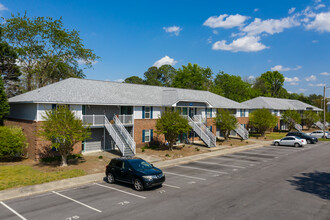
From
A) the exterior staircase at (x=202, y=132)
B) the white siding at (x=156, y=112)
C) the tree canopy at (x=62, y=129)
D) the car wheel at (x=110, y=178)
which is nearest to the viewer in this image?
the car wheel at (x=110, y=178)

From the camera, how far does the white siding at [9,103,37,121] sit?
22.5 metres

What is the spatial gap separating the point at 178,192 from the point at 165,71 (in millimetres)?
90787

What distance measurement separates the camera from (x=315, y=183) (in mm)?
15992

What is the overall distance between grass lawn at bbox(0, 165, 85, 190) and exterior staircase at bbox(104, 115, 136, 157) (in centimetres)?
603

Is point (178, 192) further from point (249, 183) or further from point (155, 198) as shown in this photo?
point (249, 183)

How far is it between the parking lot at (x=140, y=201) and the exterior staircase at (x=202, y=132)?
13397 millimetres

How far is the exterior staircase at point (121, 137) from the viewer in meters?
24.2

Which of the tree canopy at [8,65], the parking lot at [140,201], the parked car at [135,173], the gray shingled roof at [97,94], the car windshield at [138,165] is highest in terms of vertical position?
the tree canopy at [8,65]

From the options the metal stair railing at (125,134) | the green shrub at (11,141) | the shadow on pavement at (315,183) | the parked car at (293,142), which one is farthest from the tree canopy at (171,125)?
the parked car at (293,142)

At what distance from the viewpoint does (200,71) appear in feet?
256

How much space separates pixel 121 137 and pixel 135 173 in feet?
37.5

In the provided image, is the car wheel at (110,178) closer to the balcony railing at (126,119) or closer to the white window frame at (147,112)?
the balcony railing at (126,119)

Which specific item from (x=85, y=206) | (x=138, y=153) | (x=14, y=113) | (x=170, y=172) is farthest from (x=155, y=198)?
(x=14, y=113)

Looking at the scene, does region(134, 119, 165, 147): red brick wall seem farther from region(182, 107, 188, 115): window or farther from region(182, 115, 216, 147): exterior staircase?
region(182, 107, 188, 115): window
